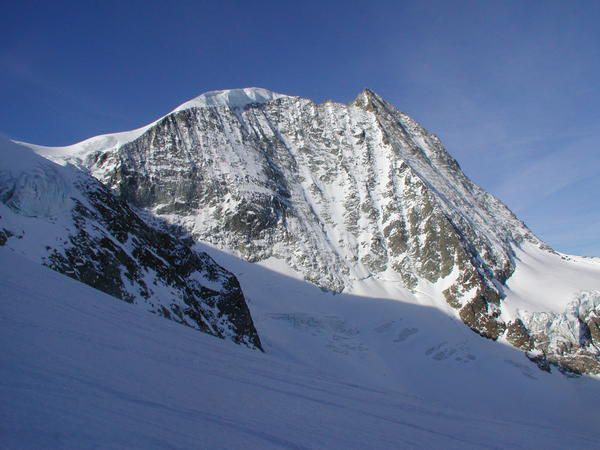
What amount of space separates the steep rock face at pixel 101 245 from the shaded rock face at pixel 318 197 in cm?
3208

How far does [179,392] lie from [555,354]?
7969 centimetres

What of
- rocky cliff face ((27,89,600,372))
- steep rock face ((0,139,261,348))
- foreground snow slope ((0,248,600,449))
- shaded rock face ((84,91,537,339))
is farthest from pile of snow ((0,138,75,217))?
shaded rock face ((84,91,537,339))

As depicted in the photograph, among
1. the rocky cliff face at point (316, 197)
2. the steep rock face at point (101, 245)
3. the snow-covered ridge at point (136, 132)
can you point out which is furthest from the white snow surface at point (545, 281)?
the snow-covered ridge at point (136, 132)

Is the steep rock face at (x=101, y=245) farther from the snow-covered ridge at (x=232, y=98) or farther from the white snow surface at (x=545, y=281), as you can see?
the snow-covered ridge at (x=232, y=98)

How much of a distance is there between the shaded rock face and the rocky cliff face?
9.1 inches

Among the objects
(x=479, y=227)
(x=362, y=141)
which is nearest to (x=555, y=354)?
(x=479, y=227)

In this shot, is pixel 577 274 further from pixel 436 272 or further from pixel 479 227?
pixel 436 272

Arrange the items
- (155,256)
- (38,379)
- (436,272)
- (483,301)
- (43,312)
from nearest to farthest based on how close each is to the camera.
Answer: (38,379) < (43,312) < (155,256) < (483,301) < (436,272)

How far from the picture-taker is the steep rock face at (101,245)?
94.3 ft

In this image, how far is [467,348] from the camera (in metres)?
69.1

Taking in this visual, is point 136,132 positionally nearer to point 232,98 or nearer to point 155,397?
point 232,98

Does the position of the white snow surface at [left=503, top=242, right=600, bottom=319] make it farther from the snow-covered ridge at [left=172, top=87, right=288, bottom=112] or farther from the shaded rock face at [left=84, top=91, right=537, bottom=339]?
the snow-covered ridge at [left=172, top=87, right=288, bottom=112]

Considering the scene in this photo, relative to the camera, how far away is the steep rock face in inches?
1131

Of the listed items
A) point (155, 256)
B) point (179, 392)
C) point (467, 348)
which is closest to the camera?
point (179, 392)
